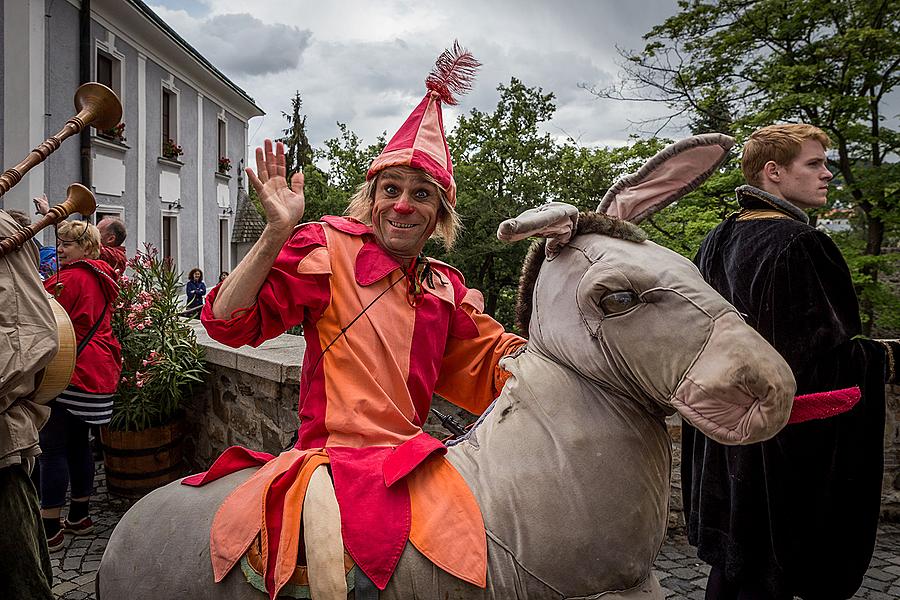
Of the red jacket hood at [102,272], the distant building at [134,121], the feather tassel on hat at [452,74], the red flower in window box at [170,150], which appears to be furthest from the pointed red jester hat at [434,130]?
the red flower in window box at [170,150]

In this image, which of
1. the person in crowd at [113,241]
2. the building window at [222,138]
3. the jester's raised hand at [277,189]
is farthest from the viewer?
the building window at [222,138]

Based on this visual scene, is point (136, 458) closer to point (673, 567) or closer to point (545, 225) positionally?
point (673, 567)

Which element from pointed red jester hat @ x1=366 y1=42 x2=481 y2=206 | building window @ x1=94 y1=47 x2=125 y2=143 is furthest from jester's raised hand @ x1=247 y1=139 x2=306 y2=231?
building window @ x1=94 y1=47 x2=125 y2=143

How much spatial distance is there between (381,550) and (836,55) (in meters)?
6.66

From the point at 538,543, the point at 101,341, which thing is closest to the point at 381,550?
the point at 538,543

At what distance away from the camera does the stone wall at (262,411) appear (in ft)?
14.3

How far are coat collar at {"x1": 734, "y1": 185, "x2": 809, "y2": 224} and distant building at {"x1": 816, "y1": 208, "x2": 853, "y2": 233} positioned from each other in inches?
169

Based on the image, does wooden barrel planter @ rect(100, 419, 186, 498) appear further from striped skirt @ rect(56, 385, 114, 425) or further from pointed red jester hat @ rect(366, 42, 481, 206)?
pointed red jester hat @ rect(366, 42, 481, 206)

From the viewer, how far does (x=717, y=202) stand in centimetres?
698

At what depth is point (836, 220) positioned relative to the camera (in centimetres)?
659

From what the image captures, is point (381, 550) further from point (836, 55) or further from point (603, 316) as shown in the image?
point (836, 55)

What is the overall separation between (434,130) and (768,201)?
56.0 inches

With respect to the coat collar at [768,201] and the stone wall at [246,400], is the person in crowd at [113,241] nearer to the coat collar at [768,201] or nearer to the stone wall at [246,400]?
the stone wall at [246,400]

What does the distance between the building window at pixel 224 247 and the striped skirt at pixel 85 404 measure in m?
17.0
